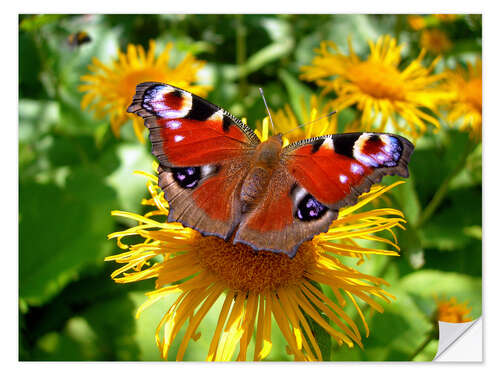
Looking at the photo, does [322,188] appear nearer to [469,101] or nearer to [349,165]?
[349,165]

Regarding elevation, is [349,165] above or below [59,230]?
above

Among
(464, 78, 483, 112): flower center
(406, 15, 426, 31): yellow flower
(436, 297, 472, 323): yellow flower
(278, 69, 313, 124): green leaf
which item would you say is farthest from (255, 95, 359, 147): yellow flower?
(406, 15, 426, 31): yellow flower

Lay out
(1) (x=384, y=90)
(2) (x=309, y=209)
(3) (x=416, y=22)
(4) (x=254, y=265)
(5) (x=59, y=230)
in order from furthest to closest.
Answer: (3) (x=416, y=22) → (5) (x=59, y=230) → (1) (x=384, y=90) → (4) (x=254, y=265) → (2) (x=309, y=209)

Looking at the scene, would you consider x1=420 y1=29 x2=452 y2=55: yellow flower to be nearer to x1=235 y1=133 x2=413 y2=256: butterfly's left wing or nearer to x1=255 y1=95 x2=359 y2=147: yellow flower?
x1=255 y1=95 x2=359 y2=147: yellow flower

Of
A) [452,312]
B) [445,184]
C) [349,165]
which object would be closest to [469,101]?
[445,184]

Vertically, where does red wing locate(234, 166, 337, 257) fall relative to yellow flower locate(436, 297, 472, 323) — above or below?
above

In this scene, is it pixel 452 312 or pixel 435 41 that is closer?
pixel 452 312

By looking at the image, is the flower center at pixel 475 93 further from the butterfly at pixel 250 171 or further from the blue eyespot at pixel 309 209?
the blue eyespot at pixel 309 209
